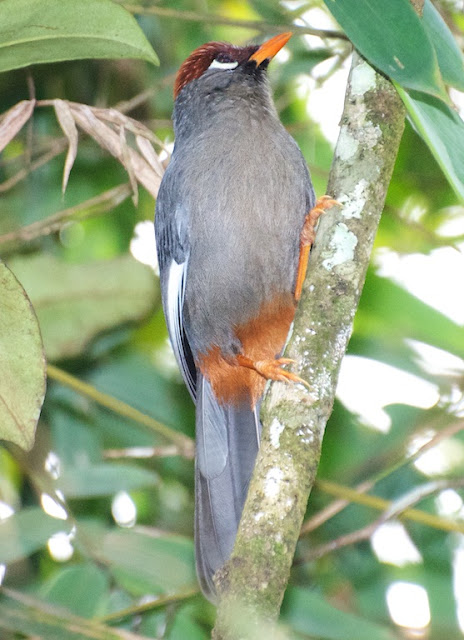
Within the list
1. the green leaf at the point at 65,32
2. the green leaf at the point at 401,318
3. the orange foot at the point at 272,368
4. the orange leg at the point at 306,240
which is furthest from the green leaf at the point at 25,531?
the green leaf at the point at 401,318

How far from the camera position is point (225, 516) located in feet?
10.5

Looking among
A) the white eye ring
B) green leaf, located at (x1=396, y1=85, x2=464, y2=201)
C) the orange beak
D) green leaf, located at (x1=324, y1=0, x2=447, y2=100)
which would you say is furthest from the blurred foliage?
green leaf, located at (x1=324, y1=0, x2=447, y2=100)

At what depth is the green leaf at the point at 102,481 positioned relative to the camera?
9.46 ft

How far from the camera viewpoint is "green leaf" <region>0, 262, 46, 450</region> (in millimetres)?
2230

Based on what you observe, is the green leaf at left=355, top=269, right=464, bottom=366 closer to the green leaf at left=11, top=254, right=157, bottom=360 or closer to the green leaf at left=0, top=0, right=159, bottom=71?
the green leaf at left=11, top=254, right=157, bottom=360

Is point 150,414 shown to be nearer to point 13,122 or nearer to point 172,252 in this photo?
point 172,252

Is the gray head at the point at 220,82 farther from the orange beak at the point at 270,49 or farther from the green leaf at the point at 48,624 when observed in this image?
the green leaf at the point at 48,624

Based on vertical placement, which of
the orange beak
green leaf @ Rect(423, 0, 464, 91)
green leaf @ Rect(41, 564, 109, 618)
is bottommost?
green leaf @ Rect(41, 564, 109, 618)

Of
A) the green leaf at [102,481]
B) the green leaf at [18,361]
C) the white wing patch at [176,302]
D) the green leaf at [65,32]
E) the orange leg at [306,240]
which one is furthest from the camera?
the white wing patch at [176,302]

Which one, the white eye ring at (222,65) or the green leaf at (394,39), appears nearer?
the green leaf at (394,39)

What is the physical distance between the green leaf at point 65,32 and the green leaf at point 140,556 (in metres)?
1.42

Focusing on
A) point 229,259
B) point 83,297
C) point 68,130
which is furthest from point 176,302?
point 68,130

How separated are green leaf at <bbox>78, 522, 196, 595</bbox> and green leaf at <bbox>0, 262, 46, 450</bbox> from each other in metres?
0.51

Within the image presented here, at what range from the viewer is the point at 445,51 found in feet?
7.64
